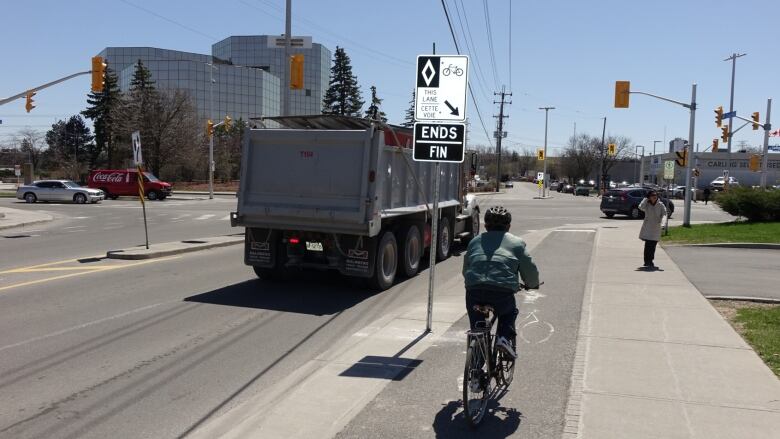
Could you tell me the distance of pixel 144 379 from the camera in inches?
227

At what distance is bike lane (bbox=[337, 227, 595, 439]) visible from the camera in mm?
4559

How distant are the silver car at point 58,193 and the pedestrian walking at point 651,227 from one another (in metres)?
36.2

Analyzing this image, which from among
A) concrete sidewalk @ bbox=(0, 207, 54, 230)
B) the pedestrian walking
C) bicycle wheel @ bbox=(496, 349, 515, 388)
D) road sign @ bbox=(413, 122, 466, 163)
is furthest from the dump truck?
concrete sidewalk @ bbox=(0, 207, 54, 230)

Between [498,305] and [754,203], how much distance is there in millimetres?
21829

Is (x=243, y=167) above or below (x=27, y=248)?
above

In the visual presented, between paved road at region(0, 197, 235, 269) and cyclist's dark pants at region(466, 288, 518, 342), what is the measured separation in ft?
38.4

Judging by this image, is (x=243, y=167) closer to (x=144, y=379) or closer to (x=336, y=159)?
(x=336, y=159)

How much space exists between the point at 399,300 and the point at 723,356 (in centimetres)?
469

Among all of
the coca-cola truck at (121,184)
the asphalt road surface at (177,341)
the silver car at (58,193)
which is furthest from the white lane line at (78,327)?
the coca-cola truck at (121,184)

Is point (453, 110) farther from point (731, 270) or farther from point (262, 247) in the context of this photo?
point (731, 270)

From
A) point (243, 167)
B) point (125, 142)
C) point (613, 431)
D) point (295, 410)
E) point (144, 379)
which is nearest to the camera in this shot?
point (613, 431)

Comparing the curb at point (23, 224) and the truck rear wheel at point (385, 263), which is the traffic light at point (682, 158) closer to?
the truck rear wheel at point (385, 263)

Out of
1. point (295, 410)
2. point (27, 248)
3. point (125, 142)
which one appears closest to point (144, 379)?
point (295, 410)

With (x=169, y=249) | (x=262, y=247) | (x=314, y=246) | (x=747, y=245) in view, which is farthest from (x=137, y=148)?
(x=747, y=245)
